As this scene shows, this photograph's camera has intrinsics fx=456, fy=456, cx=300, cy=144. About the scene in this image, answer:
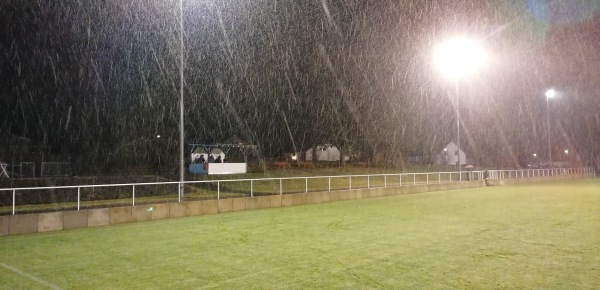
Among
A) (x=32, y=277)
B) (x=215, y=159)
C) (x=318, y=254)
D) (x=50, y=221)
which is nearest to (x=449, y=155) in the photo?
(x=215, y=159)

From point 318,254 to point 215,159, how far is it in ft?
93.0

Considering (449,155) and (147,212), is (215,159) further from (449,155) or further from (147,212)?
(449,155)

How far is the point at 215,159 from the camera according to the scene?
35188 mm

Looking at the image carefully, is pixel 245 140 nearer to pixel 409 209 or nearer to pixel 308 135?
pixel 308 135

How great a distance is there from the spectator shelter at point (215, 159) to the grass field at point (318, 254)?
16760mm

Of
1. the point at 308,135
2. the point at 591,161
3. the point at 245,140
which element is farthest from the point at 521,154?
the point at 245,140

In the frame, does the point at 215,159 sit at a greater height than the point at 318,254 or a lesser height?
greater

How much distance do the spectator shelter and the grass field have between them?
16.8 m

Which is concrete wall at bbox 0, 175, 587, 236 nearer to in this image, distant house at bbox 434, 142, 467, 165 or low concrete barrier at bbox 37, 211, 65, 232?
low concrete barrier at bbox 37, 211, 65, 232

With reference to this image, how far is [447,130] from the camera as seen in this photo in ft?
243

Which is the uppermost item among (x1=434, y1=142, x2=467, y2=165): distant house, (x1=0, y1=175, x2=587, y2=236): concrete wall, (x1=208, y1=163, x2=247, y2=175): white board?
(x1=434, y1=142, x2=467, y2=165): distant house

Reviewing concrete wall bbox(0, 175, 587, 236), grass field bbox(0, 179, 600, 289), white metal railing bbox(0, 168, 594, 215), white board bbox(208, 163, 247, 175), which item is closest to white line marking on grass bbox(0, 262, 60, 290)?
grass field bbox(0, 179, 600, 289)

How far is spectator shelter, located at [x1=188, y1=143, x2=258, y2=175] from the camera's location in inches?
1160

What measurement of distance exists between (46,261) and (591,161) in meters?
99.7
